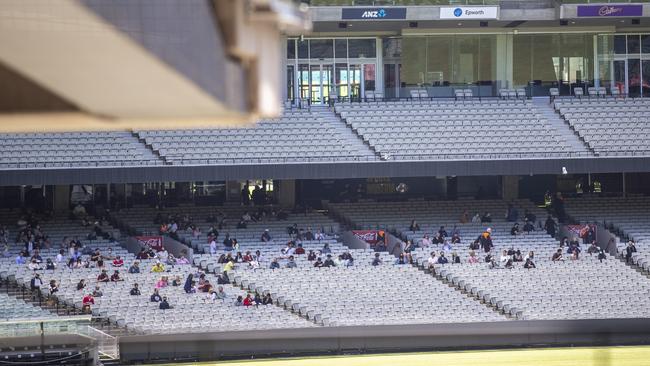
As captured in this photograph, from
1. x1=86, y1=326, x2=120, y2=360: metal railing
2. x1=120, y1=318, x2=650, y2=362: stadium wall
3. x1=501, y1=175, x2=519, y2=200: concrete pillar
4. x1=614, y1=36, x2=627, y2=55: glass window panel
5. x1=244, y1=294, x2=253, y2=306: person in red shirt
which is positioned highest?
x1=614, y1=36, x2=627, y2=55: glass window panel

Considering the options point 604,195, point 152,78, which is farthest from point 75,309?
point 152,78

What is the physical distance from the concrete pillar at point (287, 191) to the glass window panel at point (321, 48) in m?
5.82

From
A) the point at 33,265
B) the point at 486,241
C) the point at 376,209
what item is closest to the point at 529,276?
the point at 486,241

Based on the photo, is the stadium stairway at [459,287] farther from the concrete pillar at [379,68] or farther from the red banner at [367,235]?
the concrete pillar at [379,68]

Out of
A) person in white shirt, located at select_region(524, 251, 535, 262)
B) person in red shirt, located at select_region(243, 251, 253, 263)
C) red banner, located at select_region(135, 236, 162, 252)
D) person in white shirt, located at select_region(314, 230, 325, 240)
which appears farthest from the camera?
person in white shirt, located at select_region(314, 230, 325, 240)

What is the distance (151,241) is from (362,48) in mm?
13578

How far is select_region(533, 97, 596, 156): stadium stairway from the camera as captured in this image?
42500 millimetres

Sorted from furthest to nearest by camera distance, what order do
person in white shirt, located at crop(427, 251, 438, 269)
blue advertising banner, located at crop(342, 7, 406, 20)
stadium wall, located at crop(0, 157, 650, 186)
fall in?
blue advertising banner, located at crop(342, 7, 406, 20) → stadium wall, located at crop(0, 157, 650, 186) → person in white shirt, located at crop(427, 251, 438, 269)

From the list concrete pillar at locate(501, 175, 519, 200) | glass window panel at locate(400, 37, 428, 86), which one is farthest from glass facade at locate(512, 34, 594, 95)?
concrete pillar at locate(501, 175, 519, 200)

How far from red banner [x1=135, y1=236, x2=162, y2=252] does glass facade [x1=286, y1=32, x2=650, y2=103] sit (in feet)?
32.8

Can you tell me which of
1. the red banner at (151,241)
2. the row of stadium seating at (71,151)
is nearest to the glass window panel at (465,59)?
the row of stadium seating at (71,151)

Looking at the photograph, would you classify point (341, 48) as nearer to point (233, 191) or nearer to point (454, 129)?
point (454, 129)

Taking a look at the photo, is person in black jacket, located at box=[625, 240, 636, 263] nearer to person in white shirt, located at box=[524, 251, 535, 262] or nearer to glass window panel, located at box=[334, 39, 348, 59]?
person in white shirt, located at box=[524, 251, 535, 262]

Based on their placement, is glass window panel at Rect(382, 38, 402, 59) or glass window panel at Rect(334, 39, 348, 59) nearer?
glass window panel at Rect(334, 39, 348, 59)
